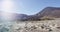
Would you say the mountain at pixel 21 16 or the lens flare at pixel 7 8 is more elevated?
the lens flare at pixel 7 8

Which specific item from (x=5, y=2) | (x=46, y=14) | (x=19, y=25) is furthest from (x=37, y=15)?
(x=5, y=2)

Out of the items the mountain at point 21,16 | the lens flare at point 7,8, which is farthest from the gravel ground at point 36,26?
the lens flare at point 7,8

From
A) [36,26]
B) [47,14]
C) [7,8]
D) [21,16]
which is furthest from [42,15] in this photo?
[7,8]

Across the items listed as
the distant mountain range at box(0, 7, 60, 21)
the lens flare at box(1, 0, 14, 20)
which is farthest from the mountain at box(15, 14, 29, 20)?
the lens flare at box(1, 0, 14, 20)

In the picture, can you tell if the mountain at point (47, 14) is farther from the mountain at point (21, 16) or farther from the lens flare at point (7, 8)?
the lens flare at point (7, 8)

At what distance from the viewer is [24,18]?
262cm

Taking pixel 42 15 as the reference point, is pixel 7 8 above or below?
above

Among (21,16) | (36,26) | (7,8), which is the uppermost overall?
(7,8)

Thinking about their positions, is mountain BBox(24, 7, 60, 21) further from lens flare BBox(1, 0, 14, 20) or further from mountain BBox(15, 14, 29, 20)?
lens flare BBox(1, 0, 14, 20)

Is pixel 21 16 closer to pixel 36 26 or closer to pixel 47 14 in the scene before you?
pixel 36 26

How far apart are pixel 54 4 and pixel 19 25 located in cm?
73

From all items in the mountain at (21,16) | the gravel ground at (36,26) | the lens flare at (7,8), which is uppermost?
the lens flare at (7,8)

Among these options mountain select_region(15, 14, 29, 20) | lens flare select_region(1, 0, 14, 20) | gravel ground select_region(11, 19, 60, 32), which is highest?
lens flare select_region(1, 0, 14, 20)

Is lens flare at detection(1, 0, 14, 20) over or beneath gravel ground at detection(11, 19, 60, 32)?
over
